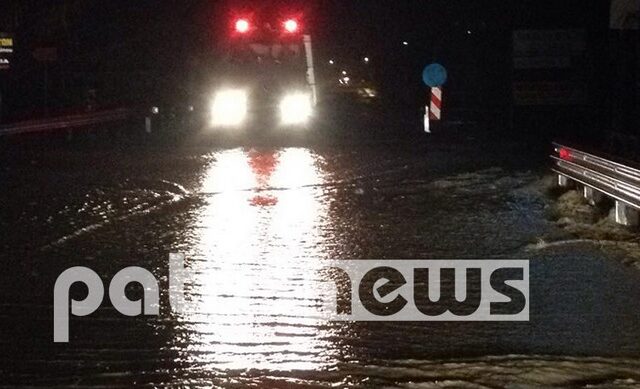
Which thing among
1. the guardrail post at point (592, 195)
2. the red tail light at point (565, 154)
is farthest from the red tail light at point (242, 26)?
the guardrail post at point (592, 195)

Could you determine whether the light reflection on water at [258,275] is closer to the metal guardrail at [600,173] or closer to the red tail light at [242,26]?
the metal guardrail at [600,173]

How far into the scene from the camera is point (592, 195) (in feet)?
50.8

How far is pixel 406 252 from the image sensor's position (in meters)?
12.0

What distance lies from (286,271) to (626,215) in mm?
4647

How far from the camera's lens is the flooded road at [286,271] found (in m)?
7.32

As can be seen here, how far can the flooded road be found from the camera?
732cm

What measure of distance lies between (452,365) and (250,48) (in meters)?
27.4

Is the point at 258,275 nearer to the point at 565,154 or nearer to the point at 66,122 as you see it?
the point at 565,154

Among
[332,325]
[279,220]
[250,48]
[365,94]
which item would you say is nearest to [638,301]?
[332,325]

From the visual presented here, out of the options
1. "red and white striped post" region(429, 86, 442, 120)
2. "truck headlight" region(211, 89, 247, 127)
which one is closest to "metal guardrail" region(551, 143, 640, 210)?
"red and white striped post" region(429, 86, 442, 120)

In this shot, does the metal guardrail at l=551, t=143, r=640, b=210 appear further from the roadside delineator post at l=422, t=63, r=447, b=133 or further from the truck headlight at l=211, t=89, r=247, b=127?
the truck headlight at l=211, t=89, r=247, b=127

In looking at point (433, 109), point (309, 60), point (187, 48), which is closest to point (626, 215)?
point (433, 109)

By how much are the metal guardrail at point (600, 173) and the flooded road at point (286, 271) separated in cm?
71

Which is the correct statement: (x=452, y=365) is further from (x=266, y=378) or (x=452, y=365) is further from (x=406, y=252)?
(x=406, y=252)
